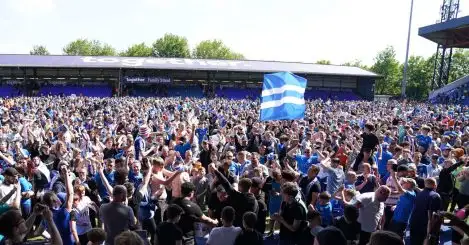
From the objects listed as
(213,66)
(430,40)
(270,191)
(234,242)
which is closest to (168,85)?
(213,66)

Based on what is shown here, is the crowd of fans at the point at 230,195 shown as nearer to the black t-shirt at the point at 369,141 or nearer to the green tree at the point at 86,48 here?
the black t-shirt at the point at 369,141

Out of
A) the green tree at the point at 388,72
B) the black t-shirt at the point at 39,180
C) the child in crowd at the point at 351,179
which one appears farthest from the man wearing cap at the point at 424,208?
the green tree at the point at 388,72

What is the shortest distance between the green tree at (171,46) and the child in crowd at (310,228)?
97139 millimetres

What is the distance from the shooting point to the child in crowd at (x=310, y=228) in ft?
15.5

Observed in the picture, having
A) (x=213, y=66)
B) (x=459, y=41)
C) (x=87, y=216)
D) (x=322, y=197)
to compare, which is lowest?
(x=87, y=216)

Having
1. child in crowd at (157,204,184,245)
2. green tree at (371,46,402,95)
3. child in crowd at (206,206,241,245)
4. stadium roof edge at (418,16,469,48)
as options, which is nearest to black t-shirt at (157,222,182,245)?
child in crowd at (157,204,184,245)

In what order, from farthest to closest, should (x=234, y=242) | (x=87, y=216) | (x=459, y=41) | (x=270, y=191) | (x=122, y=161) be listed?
(x=459, y=41)
(x=270, y=191)
(x=122, y=161)
(x=87, y=216)
(x=234, y=242)

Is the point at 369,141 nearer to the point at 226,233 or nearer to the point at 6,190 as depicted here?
the point at 226,233

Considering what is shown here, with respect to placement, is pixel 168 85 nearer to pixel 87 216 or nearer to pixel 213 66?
pixel 213 66

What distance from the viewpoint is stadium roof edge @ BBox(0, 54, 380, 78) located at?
146 ft

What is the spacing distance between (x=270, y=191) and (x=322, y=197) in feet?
5.19

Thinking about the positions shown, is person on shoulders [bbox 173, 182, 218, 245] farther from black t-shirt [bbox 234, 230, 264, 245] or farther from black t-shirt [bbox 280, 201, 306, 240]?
black t-shirt [bbox 280, 201, 306, 240]

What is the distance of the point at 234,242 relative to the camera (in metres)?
4.33

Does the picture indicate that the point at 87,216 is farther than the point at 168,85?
No
